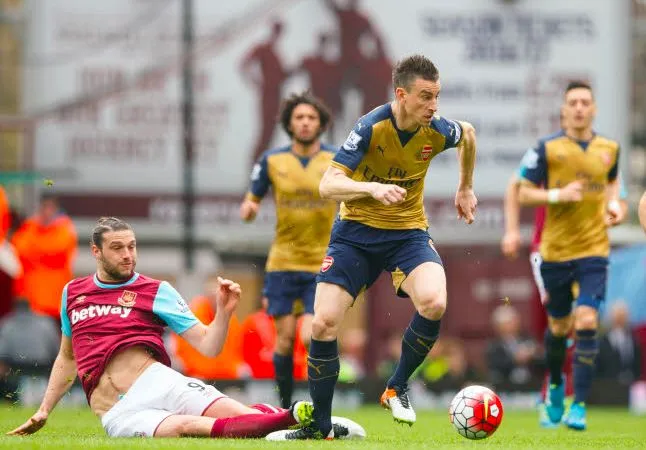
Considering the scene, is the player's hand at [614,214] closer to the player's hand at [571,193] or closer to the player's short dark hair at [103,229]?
the player's hand at [571,193]

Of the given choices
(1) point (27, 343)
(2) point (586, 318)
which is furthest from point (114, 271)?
(1) point (27, 343)

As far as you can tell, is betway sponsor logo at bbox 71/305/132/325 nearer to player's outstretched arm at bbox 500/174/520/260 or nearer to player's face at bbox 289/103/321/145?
player's face at bbox 289/103/321/145

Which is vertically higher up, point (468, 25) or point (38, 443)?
point (468, 25)

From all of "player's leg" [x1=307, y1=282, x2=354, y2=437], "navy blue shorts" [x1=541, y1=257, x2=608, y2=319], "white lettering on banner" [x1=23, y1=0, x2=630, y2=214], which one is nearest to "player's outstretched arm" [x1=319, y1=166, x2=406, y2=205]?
"player's leg" [x1=307, y1=282, x2=354, y2=437]

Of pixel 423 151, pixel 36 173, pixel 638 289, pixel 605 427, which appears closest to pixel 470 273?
pixel 638 289

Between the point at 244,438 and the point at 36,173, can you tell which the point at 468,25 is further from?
the point at 244,438

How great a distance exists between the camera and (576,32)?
2652 cm

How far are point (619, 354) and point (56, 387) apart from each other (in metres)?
12.7

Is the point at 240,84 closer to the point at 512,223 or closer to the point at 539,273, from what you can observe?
the point at 512,223

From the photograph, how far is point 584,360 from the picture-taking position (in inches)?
509

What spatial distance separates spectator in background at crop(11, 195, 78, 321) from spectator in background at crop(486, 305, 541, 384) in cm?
591

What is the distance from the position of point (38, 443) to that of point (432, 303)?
2675 mm

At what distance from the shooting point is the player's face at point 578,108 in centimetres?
1326

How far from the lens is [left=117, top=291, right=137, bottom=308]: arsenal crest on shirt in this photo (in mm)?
9859
